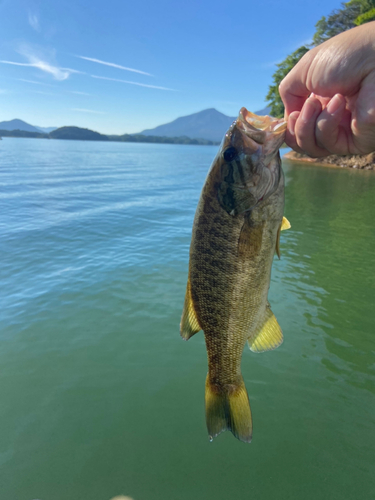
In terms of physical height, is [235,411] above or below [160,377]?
above

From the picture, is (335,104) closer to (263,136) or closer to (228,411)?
(263,136)

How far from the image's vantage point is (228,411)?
2791 millimetres

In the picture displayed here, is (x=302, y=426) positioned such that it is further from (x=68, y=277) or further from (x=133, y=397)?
(x=68, y=277)

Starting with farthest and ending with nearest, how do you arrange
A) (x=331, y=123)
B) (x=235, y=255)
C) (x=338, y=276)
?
(x=338, y=276) → (x=331, y=123) → (x=235, y=255)

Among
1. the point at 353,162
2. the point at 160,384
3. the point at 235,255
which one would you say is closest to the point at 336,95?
the point at 235,255

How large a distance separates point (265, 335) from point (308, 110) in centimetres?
207

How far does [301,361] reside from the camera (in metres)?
7.11

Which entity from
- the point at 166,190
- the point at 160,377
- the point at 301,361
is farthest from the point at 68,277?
the point at 166,190

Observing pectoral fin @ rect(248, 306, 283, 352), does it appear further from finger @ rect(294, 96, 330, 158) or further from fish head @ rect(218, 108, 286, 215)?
finger @ rect(294, 96, 330, 158)

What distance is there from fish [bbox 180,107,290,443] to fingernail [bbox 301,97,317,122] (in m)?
0.28

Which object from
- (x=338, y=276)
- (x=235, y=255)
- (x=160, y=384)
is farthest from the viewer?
(x=338, y=276)

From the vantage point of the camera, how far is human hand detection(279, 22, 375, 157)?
8.00 feet

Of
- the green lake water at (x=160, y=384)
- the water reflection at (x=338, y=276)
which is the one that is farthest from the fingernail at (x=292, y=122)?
the water reflection at (x=338, y=276)

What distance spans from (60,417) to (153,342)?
268cm
